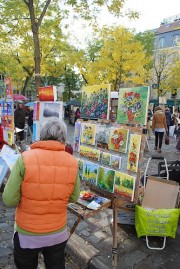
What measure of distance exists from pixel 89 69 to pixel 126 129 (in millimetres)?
19087

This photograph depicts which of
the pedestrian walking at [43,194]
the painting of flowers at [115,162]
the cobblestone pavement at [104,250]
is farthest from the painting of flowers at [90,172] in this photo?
the pedestrian walking at [43,194]

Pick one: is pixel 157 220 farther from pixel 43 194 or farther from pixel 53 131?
A: pixel 53 131

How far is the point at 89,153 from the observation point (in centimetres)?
333

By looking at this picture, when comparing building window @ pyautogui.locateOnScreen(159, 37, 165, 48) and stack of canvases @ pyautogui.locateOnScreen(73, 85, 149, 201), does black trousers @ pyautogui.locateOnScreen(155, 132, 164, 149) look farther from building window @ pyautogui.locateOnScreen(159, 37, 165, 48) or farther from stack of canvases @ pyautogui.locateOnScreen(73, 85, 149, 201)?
building window @ pyautogui.locateOnScreen(159, 37, 165, 48)

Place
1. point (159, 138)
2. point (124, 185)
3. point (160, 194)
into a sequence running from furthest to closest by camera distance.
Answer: point (159, 138) → point (160, 194) → point (124, 185)

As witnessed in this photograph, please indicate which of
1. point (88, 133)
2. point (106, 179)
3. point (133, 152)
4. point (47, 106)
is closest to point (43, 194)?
point (133, 152)

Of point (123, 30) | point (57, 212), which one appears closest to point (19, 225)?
point (57, 212)

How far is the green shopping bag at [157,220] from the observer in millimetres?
3137

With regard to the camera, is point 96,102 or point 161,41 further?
point 161,41

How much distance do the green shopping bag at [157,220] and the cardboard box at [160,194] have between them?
260mm

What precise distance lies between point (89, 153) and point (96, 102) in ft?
2.16

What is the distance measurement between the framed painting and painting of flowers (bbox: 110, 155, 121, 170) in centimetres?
24

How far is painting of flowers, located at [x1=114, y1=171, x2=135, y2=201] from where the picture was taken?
2.84 m

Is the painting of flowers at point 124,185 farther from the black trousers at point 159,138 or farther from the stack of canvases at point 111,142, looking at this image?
the black trousers at point 159,138
